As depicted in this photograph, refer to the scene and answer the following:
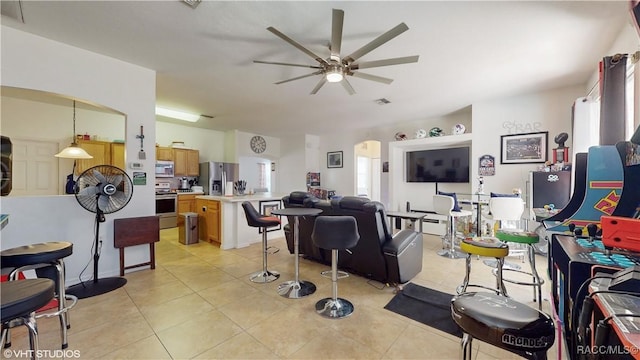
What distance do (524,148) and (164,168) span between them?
299 inches

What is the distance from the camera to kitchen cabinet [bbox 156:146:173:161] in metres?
5.93

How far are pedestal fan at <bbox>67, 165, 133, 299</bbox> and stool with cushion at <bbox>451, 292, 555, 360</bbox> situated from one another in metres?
3.41

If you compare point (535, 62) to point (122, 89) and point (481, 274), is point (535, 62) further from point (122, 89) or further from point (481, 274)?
point (122, 89)

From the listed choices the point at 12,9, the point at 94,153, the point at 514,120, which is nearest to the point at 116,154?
the point at 94,153

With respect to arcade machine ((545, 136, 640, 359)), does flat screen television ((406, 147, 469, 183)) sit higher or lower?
higher

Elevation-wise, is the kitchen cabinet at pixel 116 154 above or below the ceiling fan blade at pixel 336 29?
below

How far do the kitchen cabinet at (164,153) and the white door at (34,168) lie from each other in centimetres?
168

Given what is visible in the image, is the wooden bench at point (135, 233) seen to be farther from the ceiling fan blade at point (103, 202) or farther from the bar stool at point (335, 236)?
the bar stool at point (335, 236)

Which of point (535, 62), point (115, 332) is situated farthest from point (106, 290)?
point (535, 62)

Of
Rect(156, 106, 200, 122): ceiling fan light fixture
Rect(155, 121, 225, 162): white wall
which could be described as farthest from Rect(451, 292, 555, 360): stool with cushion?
Rect(155, 121, 225, 162): white wall

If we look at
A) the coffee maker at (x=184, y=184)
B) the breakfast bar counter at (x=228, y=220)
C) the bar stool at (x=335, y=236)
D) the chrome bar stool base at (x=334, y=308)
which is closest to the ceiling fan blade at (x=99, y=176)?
the breakfast bar counter at (x=228, y=220)

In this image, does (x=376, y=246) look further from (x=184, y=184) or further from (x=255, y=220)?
(x=184, y=184)

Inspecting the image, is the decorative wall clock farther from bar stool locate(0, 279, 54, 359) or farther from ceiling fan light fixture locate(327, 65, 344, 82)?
bar stool locate(0, 279, 54, 359)

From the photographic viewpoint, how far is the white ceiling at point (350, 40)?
2109 millimetres
